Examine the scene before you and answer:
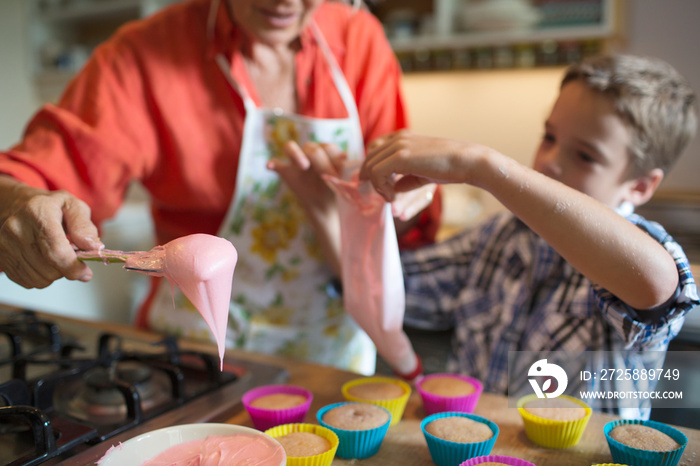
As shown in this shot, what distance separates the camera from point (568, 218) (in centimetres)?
75

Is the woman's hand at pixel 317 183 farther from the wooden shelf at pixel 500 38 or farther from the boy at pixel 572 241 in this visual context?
the wooden shelf at pixel 500 38

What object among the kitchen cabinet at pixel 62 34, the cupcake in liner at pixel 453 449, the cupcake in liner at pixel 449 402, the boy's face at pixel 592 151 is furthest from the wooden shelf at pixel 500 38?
the cupcake in liner at pixel 453 449

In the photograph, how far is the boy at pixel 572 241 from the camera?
29.8 inches

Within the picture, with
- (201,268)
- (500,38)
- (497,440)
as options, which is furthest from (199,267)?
(500,38)

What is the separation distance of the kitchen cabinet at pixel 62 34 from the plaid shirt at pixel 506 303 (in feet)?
8.49

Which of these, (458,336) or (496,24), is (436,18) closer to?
(496,24)

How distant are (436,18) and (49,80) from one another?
232 centimetres

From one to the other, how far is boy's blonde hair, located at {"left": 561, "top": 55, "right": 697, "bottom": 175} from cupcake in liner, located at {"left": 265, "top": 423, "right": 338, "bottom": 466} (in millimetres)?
732

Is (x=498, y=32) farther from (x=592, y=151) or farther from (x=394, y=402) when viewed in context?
(x=394, y=402)

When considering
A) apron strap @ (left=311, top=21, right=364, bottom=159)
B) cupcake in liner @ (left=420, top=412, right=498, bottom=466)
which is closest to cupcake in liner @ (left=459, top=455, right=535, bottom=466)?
cupcake in liner @ (left=420, top=412, right=498, bottom=466)

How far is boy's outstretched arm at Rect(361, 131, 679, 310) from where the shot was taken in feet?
2.44

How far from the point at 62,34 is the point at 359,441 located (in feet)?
11.6

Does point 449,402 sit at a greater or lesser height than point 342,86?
lesser

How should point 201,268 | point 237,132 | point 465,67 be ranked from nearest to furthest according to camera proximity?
point 201,268 → point 237,132 → point 465,67
